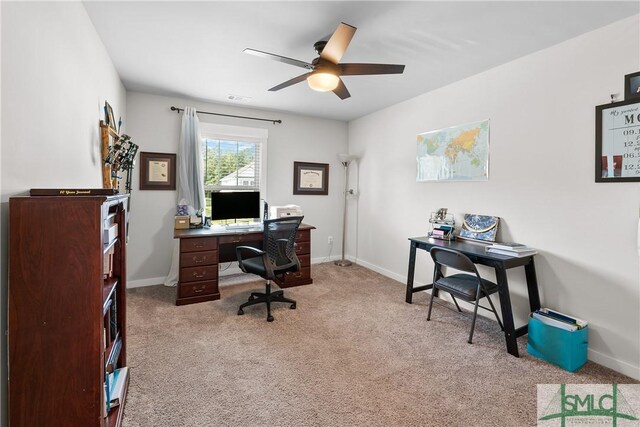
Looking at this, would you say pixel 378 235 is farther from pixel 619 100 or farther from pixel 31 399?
pixel 31 399

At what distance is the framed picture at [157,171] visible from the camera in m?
3.68

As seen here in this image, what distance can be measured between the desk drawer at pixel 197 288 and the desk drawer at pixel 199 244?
1.20ft

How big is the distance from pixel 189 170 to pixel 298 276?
1937 millimetres

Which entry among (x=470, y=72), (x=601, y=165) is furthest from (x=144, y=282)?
(x=601, y=165)

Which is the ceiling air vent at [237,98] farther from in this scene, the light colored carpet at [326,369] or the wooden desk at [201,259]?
the light colored carpet at [326,369]

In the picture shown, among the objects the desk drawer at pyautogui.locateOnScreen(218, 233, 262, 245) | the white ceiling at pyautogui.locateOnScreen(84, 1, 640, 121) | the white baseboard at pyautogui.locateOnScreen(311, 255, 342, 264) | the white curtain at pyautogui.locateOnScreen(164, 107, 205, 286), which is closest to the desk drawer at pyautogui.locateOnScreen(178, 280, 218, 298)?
the desk drawer at pyautogui.locateOnScreen(218, 233, 262, 245)

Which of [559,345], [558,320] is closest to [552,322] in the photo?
[558,320]

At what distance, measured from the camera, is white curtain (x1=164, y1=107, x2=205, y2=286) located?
375 centimetres

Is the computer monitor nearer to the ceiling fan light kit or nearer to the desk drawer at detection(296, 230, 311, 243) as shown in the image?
the desk drawer at detection(296, 230, 311, 243)

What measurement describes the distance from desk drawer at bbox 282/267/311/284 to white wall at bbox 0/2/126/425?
2.27 meters

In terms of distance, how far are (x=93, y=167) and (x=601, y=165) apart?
12.1 ft

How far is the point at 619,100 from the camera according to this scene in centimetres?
208

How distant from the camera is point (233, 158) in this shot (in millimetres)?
4254

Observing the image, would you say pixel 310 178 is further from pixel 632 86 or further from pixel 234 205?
pixel 632 86
